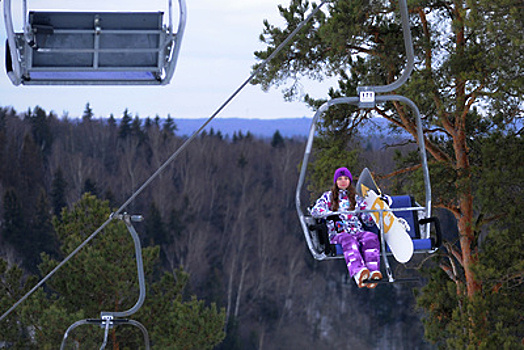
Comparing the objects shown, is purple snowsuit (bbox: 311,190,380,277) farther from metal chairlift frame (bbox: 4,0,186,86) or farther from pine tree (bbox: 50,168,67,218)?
pine tree (bbox: 50,168,67,218)

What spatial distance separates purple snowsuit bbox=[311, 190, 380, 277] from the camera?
4.86 metres

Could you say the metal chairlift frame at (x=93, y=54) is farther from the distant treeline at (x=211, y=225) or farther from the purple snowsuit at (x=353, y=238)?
the distant treeline at (x=211, y=225)

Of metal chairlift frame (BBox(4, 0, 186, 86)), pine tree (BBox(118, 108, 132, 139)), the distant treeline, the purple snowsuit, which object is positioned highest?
metal chairlift frame (BBox(4, 0, 186, 86))

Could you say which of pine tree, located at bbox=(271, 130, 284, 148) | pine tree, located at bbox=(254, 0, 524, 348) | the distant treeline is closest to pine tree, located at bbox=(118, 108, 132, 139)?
the distant treeline

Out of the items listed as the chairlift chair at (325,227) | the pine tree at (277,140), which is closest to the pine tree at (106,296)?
the chairlift chair at (325,227)

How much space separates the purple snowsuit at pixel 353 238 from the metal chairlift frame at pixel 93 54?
70.9 inches

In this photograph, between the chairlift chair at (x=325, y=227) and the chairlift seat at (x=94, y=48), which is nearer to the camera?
the chairlift seat at (x=94, y=48)

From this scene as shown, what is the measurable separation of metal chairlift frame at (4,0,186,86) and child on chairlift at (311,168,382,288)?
179cm

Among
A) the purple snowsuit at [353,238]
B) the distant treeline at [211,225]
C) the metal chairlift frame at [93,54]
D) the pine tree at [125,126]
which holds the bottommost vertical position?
the distant treeline at [211,225]

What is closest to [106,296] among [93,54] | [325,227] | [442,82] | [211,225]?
[442,82]

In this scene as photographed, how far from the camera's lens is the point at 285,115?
51.8 m

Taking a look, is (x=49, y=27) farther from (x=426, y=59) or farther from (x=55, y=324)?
(x=55, y=324)

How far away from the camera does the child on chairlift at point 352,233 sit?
4848 millimetres

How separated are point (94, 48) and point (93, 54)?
37 mm
